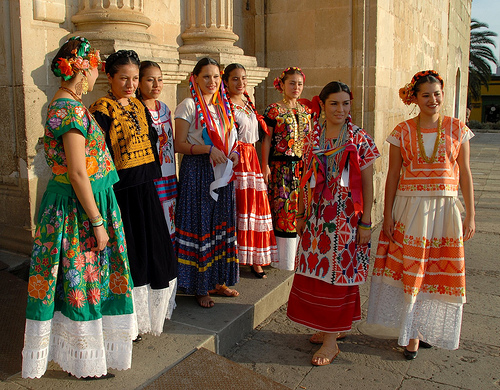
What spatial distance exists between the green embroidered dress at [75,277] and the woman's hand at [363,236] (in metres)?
1.46

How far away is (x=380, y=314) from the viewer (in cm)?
346

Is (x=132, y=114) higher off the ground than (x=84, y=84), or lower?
lower

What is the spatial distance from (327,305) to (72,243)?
65.1 inches

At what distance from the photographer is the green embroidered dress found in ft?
8.48

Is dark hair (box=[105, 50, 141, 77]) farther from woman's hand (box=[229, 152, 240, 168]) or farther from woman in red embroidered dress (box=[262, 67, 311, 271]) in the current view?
woman in red embroidered dress (box=[262, 67, 311, 271])

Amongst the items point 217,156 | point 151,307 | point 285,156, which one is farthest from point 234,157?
point 151,307

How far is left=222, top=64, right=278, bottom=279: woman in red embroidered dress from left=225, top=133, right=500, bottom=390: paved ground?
539 millimetres

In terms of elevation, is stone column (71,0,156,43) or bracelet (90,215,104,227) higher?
stone column (71,0,156,43)

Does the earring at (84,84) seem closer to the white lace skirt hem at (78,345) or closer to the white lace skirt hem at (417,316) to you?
the white lace skirt hem at (78,345)

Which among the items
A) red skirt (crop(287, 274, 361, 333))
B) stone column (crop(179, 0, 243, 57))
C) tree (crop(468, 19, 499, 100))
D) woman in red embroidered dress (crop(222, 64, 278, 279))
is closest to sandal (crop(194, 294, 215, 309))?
woman in red embroidered dress (crop(222, 64, 278, 279))

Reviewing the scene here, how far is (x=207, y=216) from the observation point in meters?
3.74

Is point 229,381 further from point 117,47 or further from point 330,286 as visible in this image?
point 117,47

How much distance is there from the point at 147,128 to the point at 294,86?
1764mm

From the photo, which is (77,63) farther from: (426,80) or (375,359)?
(375,359)
